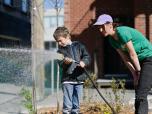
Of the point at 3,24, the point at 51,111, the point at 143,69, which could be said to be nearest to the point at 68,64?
the point at 143,69

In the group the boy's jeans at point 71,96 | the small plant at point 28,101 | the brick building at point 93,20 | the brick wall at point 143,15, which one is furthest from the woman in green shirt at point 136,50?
the brick building at point 93,20

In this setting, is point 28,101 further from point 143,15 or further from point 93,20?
point 93,20

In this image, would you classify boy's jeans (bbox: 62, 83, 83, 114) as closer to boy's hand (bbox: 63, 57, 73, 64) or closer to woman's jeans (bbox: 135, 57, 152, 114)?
boy's hand (bbox: 63, 57, 73, 64)

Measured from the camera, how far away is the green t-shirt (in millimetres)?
6281

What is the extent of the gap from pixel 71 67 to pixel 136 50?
169 cm

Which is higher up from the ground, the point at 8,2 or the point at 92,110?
the point at 8,2

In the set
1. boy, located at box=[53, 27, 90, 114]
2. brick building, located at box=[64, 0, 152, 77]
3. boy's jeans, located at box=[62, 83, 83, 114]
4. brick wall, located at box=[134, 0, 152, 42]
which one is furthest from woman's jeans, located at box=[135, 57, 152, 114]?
brick building, located at box=[64, 0, 152, 77]

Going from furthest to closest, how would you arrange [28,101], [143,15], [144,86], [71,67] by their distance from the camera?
[143,15]
[28,101]
[71,67]
[144,86]

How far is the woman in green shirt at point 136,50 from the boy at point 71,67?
1.41 meters

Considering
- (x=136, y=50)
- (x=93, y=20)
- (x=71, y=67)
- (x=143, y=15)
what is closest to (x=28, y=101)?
(x=71, y=67)

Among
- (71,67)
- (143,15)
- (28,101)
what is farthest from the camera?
(143,15)

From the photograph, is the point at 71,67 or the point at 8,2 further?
the point at 8,2

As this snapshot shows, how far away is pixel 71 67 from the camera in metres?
7.93

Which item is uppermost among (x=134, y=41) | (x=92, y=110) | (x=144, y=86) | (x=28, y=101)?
(x=134, y=41)
